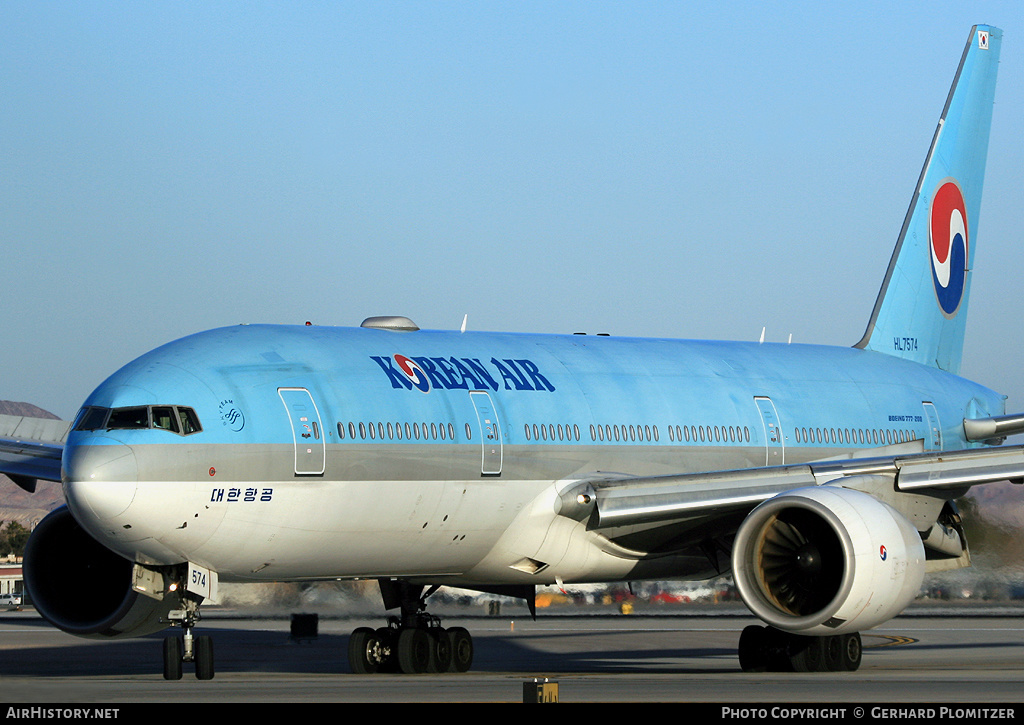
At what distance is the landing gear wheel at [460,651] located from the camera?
2186cm

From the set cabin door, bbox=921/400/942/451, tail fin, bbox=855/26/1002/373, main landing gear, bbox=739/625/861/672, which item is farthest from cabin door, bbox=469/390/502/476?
tail fin, bbox=855/26/1002/373

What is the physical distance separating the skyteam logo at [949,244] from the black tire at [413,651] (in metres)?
11.9

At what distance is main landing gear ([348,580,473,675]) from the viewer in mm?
21547

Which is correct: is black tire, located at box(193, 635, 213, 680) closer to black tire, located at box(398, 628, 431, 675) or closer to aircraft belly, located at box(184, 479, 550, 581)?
aircraft belly, located at box(184, 479, 550, 581)

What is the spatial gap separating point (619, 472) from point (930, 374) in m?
8.31

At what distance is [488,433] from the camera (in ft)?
64.2

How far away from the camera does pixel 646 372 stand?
74.1 ft

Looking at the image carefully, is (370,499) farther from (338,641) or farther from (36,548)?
(338,641)

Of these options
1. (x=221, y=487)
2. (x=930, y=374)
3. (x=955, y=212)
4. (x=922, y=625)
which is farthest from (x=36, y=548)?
(x=922, y=625)

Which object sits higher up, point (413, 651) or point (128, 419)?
point (128, 419)

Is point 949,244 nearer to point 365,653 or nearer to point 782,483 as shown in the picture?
point 782,483

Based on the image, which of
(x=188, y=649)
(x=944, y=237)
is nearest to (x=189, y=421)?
(x=188, y=649)

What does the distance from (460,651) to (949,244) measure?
12.2 meters

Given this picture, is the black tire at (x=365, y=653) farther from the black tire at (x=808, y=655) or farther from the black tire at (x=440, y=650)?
the black tire at (x=808, y=655)
